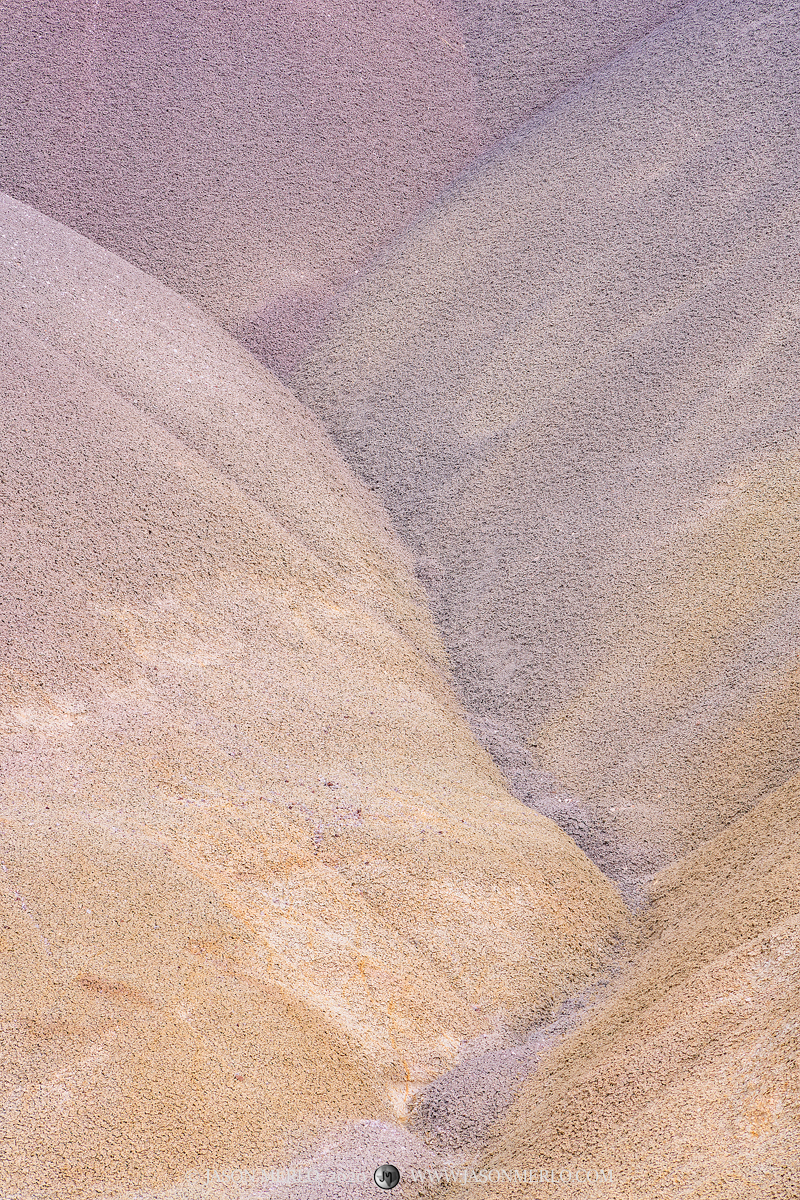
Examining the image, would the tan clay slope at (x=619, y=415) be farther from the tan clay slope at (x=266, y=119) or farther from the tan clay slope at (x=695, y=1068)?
the tan clay slope at (x=695, y=1068)

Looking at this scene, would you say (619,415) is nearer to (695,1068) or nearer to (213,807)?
(213,807)

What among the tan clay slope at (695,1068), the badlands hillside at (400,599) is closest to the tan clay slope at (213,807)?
the badlands hillside at (400,599)

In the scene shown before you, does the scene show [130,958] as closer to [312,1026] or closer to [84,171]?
[312,1026]

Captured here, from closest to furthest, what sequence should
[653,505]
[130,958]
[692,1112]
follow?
[692,1112], [130,958], [653,505]

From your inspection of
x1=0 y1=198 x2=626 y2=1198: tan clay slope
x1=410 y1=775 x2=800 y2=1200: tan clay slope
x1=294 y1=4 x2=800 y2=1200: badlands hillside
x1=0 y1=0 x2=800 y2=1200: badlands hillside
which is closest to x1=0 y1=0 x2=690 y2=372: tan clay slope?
x1=0 y1=0 x2=800 y2=1200: badlands hillside

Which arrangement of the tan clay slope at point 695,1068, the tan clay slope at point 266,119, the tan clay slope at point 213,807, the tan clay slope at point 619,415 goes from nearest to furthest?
the tan clay slope at point 695,1068, the tan clay slope at point 213,807, the tan clay slope at point 619,415, the tan clay slope at point 266,119

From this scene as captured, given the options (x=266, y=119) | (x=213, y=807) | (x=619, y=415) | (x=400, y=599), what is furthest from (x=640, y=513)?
(x=266, y=119)

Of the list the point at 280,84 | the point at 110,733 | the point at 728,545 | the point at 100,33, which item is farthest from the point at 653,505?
the point at 100,33
